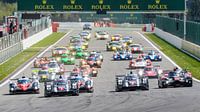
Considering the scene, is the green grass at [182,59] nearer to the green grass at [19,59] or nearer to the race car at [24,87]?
the race car at [24,87]

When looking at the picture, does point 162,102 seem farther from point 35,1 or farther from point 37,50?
point 37,50

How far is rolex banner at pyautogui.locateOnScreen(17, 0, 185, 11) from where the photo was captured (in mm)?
79125

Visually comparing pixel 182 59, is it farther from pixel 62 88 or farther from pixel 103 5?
pixel 62 88

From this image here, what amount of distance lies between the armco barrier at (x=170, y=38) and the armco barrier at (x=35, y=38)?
19.6 m

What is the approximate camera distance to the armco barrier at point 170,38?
89.2m

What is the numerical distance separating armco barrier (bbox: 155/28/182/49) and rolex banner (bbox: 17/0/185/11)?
9848 millimetres

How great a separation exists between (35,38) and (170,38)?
20.4 metres

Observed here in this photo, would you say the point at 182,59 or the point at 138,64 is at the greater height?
the point at 138,64

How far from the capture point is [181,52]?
8138 cm

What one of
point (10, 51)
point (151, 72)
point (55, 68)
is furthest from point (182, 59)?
point (151, 72)

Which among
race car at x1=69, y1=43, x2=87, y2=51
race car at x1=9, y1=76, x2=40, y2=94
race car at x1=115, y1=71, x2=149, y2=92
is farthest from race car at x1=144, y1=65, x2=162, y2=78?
race car at x1=69, y1=43, x2=87, y2=51

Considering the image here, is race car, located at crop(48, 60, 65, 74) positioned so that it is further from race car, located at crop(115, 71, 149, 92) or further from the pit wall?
the pit wall

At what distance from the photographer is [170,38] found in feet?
332

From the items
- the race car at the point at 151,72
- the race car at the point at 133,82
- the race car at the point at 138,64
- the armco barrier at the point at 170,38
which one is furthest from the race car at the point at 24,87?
the armco barrier at the point at 170,38
